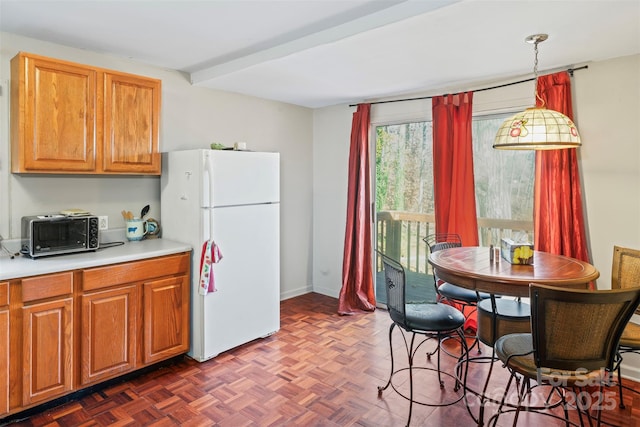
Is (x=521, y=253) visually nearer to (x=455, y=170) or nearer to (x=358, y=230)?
(x=455, y=170)

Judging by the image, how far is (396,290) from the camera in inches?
91.4

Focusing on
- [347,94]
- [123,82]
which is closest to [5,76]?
[123,82]

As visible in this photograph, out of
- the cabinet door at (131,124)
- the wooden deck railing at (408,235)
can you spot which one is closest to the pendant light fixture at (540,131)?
the wooden deck railing at (408,235)

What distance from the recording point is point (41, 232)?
2.52 metres

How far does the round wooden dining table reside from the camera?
208cm

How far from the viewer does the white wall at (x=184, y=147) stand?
268 centimetres

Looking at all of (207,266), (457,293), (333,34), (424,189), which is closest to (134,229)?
(207,266)

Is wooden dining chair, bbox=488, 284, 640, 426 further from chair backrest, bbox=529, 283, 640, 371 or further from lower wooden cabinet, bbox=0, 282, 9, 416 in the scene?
lower wooden cabinet, bbox=0, 282, 9, 416

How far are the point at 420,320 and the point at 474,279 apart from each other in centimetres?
37

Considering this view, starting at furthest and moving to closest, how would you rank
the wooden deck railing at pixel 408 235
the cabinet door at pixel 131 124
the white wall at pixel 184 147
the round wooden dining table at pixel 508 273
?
the wooden deck railing at pixel 408 235 < the cabinet door at pixel 131 124 < the white wall at pixel 184 147 < the round wooden dining table at pixel 508 273

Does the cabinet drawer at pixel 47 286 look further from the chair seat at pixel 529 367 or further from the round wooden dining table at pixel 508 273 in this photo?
the chair seat at pixel 529 367

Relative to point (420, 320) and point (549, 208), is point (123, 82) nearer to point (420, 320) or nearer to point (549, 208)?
point (420, 320)

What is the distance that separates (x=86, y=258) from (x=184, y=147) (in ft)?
4.58

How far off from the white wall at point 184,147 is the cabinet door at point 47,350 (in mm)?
727
